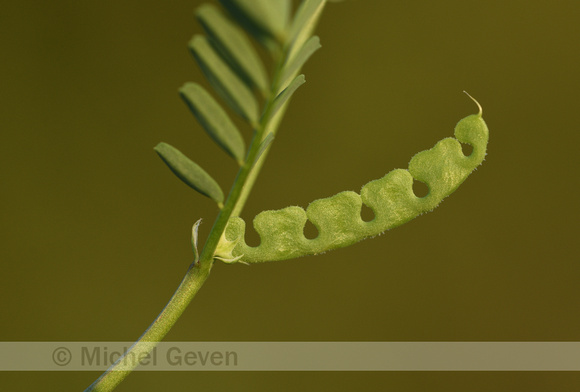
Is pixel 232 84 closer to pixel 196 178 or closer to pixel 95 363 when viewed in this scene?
pixel 196 178

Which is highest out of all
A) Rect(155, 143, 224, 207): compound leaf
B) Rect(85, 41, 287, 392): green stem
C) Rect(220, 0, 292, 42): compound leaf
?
Rect(155, 143, 224, 207): compound leaf

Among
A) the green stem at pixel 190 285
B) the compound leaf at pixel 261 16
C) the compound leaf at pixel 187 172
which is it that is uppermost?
the compound leaf at pixel 187 172

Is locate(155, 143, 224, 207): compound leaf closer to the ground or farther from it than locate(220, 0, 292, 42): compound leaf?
farther from it

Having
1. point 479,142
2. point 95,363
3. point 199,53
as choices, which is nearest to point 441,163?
point 479,142
